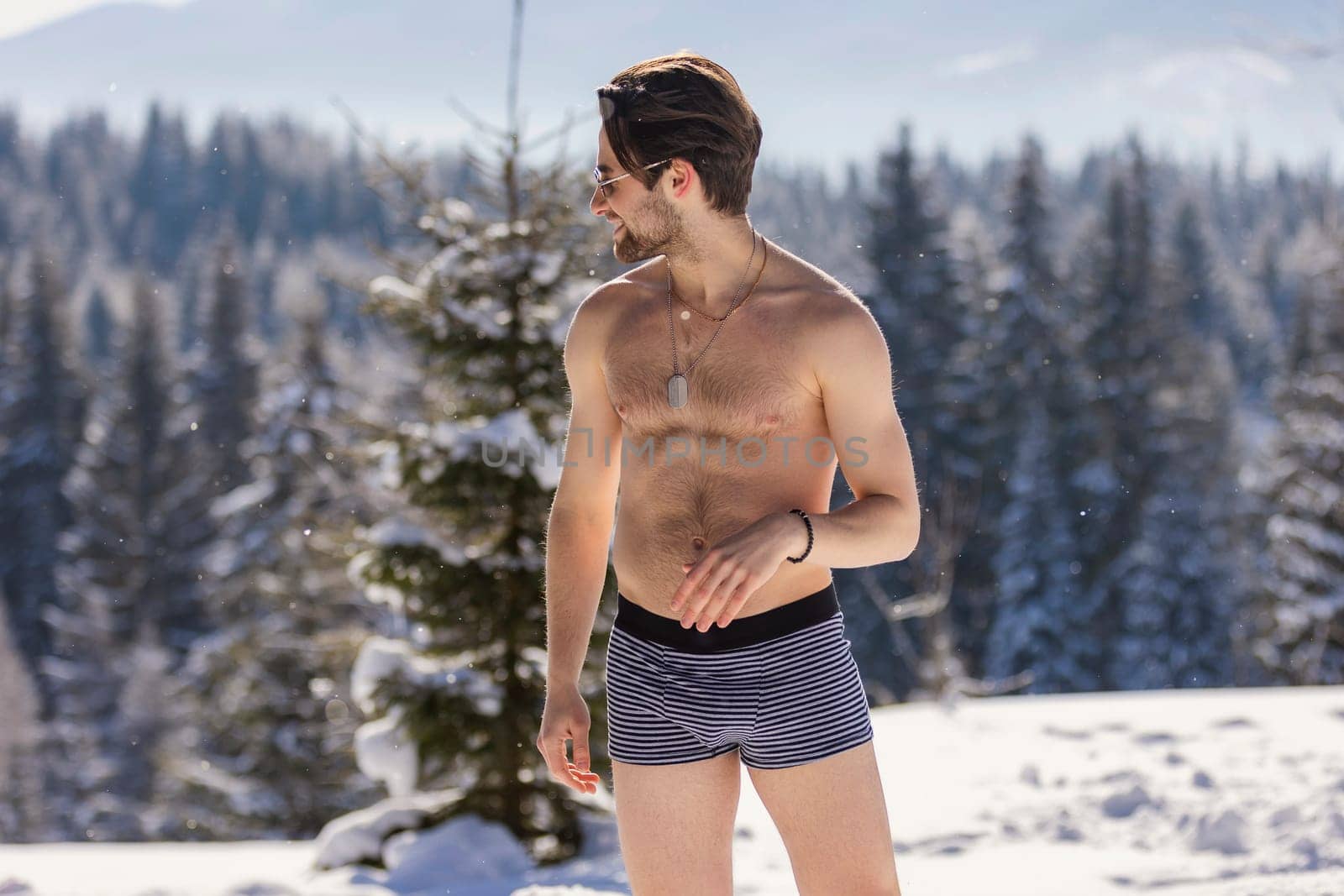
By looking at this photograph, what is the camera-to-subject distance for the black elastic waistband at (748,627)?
202 centimetres

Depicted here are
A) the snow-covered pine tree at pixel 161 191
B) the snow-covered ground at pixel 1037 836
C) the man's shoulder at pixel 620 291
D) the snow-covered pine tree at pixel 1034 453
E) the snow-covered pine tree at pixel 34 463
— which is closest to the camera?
the man's shoulder at pixel 620 291

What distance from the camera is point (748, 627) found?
203 centimetres

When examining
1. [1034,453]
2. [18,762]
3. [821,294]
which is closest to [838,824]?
[821,294]

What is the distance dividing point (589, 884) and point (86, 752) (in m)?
32.7

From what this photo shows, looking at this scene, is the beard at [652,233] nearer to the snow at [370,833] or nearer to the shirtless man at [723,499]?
the shirtless man at [723,499]

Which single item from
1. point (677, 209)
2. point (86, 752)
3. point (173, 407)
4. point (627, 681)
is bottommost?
point (86, 752)

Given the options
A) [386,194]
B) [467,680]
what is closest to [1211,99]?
[386,194]

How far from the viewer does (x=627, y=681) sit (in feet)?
6.87

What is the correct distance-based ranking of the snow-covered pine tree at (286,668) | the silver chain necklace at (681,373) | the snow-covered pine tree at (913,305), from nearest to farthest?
the silver chain necklace at (681,373) → the snow-covered pine tree at (286,668) → the snow-covered pine tree at (913,305)

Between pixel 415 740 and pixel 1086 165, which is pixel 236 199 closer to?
pixel 1086 165

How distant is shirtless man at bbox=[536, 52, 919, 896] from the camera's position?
1.96 m

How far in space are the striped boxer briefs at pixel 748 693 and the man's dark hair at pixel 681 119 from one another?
728mm

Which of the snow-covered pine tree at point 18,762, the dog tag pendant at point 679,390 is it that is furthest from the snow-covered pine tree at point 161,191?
the dog tag pendant at point 679,390

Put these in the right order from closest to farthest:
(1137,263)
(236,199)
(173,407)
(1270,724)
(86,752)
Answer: (1270,724) → (1137,263) → (86,752) → (173,407) → (236,199)
